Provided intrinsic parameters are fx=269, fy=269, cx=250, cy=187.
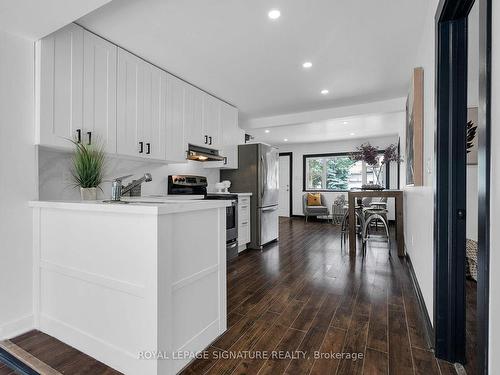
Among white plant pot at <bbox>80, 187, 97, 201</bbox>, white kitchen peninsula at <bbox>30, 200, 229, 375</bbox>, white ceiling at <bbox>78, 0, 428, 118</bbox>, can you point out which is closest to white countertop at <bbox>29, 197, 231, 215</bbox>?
white kitchen peninsula at <bbox>30, 200, 229, 375</bbox>

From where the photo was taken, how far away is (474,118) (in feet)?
9.48

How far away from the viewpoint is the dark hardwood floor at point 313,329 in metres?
1.48

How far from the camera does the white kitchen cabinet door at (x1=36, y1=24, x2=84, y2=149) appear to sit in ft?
6.28

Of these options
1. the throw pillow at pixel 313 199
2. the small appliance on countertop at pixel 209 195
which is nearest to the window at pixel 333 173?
the throw pillow at pixel 313 199

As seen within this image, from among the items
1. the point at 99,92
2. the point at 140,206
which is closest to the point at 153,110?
the point at 99,92

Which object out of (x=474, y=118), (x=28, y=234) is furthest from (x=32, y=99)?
(x=474, y=118)

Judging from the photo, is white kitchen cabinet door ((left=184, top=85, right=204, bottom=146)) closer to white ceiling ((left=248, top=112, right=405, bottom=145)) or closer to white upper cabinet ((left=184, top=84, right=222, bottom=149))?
white upper cabinet ((left=184, top=84, right=222, bottom=149))

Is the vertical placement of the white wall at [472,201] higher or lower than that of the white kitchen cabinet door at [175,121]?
lower

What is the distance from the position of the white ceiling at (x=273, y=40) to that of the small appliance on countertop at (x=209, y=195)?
126 centimetres

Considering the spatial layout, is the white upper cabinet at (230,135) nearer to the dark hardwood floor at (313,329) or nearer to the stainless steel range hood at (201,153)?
the stainless steel range hood at (201,153)

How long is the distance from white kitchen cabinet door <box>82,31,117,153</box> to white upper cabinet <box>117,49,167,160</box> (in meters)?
0.07

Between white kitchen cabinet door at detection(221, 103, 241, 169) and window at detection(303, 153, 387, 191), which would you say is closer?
white kitchen cabinet door at detection(221, 103, 241, 169)

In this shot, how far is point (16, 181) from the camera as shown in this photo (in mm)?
1839

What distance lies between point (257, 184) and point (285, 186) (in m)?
4.19
